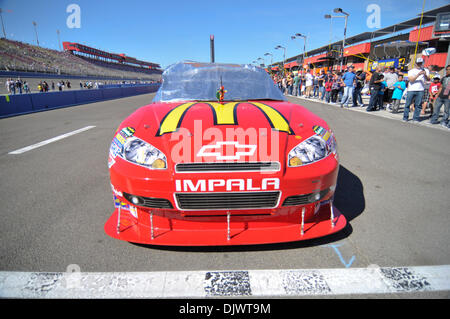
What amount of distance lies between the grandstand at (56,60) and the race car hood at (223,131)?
42.2 m

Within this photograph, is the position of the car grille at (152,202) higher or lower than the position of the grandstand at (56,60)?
lower

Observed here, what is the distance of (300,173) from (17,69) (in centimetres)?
4685

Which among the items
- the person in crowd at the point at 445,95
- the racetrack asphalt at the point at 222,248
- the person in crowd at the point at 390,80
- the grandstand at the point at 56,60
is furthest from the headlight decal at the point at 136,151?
the grandstand at the point at 56,60

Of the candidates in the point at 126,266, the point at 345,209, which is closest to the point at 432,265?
the point at 345,209

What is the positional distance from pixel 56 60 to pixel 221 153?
66126 millimetres

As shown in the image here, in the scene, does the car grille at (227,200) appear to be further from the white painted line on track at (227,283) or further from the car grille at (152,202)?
the white painted line on track at (227,283)

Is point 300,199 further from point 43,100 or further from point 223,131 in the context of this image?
point 43,100

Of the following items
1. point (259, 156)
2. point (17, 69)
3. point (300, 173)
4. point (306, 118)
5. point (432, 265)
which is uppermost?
point (17, 69)

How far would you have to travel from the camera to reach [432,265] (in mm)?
1736

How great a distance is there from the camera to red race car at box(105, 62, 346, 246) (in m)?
1.67

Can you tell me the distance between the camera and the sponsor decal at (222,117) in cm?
199

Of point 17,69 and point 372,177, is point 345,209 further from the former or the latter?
point 17,69

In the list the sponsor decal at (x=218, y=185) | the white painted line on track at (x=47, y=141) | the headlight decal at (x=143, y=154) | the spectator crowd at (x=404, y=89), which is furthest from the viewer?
the spectator crowd at (x=404, y=89)

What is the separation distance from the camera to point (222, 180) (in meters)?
1.64
